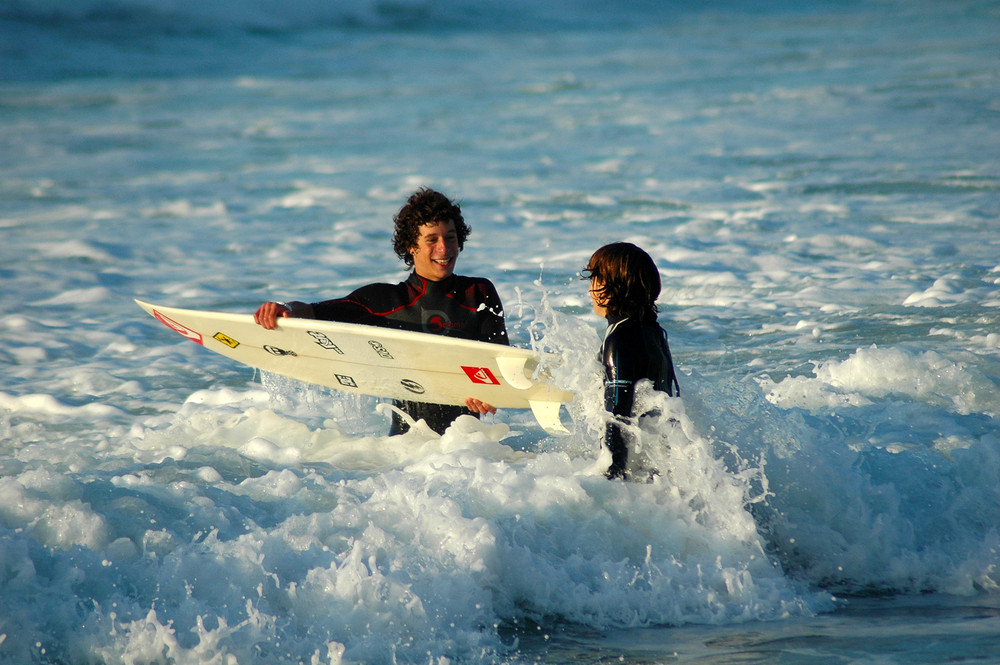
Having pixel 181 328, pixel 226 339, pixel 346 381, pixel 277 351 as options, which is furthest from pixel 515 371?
pixel 181 328

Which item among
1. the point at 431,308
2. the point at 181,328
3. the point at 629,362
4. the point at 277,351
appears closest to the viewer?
the point at 629,362

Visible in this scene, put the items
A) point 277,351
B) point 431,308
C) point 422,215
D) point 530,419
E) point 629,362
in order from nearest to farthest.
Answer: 1. point 629,362
2. point 422,215
3. point 431,308
4. point 277,351
5. point 530,419

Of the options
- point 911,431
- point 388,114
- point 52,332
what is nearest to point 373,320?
point 911,431

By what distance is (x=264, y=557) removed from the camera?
3.75 metres

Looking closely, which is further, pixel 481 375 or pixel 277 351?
pixel 277 351

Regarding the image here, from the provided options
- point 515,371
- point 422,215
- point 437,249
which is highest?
point 422,215

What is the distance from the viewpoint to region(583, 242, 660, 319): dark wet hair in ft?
13.0

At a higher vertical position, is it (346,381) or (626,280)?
(626,280)

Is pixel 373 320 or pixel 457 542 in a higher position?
pixel 373 320

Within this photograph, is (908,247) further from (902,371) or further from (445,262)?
(445,262)

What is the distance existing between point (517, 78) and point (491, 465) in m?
22.7

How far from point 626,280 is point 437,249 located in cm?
151

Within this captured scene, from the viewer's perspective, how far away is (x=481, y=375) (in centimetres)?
520

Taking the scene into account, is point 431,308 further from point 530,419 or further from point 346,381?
point 530,419
